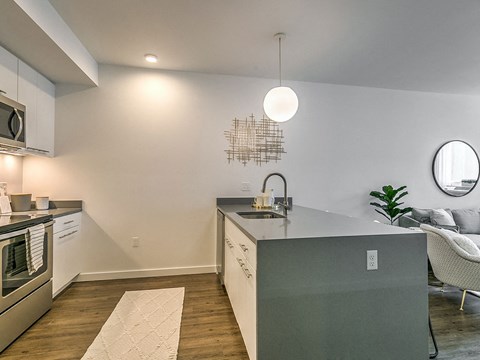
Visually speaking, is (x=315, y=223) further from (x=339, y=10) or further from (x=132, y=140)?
(x=132, y=140)

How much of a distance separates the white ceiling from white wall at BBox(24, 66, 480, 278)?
0.36 meters

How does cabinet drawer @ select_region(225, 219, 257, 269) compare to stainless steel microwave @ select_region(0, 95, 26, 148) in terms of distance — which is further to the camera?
stainless steel microwave @ select_region(0, 95, 26, 148)

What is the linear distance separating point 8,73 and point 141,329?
2.61 meters

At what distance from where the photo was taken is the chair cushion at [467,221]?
394 centimetres

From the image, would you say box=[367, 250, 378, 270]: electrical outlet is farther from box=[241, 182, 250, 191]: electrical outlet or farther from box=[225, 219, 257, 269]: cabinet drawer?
box=[241, 182, 250, 191]: electrical outlet

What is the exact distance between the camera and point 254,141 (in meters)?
3.66

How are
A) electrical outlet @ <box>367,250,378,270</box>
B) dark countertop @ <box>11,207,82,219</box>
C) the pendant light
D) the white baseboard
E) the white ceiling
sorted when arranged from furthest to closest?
the white baseboard
dark countertop @ <box>11,207,82,219</box>
the pendant light
the white ceiling
electrical outlet @ <box>367,250,378,270</box>

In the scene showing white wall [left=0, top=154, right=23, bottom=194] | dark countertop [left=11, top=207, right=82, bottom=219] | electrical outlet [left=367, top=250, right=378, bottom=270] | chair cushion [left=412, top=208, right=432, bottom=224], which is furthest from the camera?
chair cushion [left=412, top=208, right=432, bottom=224]

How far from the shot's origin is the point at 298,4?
2.12 meters

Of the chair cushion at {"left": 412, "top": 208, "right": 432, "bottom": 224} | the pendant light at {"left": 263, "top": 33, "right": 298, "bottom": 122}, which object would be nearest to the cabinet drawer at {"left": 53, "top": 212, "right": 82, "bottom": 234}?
the pendant light at {"left": 263, "top": 33, "right": 298, "bottom": 122}

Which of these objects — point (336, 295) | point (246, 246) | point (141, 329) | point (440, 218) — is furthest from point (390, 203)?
point (141, 329)

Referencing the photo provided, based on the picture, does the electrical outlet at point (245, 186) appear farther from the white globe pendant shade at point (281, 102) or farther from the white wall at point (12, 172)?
the white wall at point (12, 172)

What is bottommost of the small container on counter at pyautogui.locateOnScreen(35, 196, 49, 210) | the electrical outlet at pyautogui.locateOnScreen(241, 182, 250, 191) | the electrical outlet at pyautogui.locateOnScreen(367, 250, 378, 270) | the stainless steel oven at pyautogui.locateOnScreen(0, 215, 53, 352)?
the stainless steel oven at pyautogui.locateOnScreen(0, 215, 53, 352)

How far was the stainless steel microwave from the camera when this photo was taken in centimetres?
217
